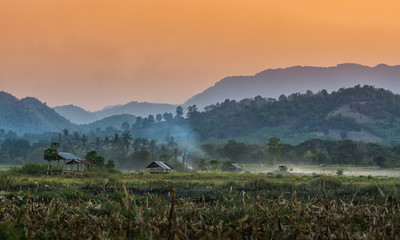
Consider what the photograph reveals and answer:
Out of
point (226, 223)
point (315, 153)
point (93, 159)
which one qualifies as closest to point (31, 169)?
point (93, 159)

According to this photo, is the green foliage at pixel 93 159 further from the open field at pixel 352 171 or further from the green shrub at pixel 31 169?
the open field at pixel 352 171

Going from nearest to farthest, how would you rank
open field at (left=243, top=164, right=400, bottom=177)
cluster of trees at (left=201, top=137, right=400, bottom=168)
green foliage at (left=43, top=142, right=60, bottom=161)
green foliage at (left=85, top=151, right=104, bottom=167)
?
1. green foliage at (left=43, top=142, right=60, bottom=161)
2. green foliage at (left=85, top=151, right=104, bottom=167)
3. open field at (left=243, top=164, right=400, bottom=177)
4. cluster of trees at (left=201, top=137, right=400, bottom=168)

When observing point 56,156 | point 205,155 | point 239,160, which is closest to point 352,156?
point 239,160

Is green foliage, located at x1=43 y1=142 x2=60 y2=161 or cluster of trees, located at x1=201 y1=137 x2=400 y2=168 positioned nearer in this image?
green foliage, located at x1=43 y1=142 x2=60 y2=161

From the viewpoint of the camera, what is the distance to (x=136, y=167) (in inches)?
6683

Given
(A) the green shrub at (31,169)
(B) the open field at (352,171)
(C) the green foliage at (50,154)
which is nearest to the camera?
(A) the green shrub at (31,169)

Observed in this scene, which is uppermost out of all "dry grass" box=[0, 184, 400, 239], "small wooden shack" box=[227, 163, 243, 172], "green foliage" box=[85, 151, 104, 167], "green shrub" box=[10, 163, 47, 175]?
"dry grass" box=[0, 184, 400, 239]

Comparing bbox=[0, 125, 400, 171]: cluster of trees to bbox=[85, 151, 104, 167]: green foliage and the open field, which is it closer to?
the open field

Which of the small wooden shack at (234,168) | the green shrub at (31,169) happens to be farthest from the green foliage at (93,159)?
the small wooden shack at (234,168)

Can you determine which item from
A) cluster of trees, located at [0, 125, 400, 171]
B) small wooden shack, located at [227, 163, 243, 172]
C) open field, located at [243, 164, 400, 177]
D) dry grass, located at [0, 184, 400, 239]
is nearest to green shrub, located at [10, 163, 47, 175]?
open field, located at [243, 164, 400, 177]

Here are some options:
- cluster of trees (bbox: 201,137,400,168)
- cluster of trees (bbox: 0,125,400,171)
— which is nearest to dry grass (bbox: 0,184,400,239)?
cluster of trees (bbox: 0,125,400,171)

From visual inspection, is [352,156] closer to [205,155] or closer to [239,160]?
[239,160]

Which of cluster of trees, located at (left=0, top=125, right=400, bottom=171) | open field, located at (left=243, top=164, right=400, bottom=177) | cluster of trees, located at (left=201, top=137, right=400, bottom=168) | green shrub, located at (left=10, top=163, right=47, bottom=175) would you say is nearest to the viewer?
green shrub, located at (left=10, top=163, right=47, bottom=175)

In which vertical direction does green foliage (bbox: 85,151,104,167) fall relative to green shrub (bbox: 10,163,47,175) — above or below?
above
